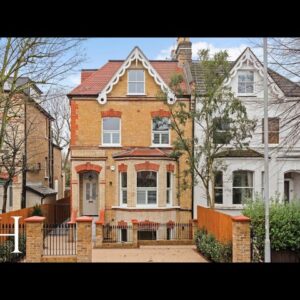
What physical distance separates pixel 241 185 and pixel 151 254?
Result: 4.98 metres

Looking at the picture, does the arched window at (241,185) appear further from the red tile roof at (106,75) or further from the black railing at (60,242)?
the black railing at (60,242)

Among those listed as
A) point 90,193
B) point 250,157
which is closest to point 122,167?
point 90,193

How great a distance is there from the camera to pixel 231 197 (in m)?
15.8

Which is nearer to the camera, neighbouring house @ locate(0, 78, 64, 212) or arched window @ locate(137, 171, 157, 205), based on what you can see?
arched window @ locate(137, 171, 157, 205)

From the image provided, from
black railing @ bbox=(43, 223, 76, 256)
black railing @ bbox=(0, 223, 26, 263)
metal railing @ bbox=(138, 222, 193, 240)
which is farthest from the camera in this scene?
metal railing @ bbox=(138, 222, 193, 240)

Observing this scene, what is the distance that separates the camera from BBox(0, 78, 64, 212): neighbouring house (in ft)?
56.4

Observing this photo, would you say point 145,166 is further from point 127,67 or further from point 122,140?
point 127,67

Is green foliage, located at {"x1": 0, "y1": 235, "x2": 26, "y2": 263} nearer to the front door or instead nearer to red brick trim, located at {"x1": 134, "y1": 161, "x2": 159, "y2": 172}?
red brick trim, located at {"x1": 134, "y1": 161, "x2": 159, "y2": 172}

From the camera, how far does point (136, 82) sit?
16.2m

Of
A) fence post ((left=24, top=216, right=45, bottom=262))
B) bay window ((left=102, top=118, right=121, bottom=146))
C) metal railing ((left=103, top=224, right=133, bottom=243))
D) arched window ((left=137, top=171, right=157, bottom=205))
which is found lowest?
metal railing ((left=103, top=224, right=133, bottom=243))

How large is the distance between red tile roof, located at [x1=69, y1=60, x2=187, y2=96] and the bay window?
1046 mm

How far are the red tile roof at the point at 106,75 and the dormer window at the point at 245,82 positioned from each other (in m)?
1.87

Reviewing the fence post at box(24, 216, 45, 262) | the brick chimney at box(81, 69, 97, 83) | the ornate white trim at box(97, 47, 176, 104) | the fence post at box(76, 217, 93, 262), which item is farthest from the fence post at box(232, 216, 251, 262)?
the brick chimney at box(81, 69, 97, 83)
